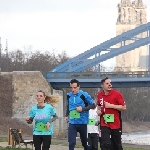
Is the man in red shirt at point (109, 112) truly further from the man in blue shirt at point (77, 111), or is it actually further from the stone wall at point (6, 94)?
the stone wall at point (6, 94)

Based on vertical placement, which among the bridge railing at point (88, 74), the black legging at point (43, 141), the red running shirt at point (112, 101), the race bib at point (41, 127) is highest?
the bridge railing at point (88, 74)

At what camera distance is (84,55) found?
273 ft

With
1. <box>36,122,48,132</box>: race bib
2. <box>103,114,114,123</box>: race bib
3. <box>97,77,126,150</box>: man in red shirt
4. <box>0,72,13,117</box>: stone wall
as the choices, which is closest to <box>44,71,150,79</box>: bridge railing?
<box>0,72,13,117</box>: stone wall

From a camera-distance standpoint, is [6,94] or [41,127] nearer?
[41,127]

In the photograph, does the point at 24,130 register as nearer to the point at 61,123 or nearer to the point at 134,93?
the point at 61,123

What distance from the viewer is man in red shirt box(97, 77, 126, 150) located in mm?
16297

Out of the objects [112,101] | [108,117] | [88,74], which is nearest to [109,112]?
[108,117]

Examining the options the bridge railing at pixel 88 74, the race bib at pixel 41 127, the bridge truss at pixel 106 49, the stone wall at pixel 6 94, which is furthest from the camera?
the bridge truss at pixel 106 49

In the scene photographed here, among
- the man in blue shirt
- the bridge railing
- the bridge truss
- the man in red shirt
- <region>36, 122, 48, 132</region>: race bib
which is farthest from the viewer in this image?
the bridge truss

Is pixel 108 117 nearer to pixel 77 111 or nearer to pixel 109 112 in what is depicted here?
pixel 109 112

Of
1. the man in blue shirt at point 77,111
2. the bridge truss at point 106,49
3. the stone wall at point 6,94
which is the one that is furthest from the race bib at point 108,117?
the bridge truss at point 106,49

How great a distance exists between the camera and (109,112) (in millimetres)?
16406

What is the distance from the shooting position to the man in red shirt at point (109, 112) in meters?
16.3

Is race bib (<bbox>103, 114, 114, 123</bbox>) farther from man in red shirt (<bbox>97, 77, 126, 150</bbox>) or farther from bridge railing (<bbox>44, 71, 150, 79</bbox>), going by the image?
bridge railing (<bbox>44, 71, 150, 79</bbox>)
